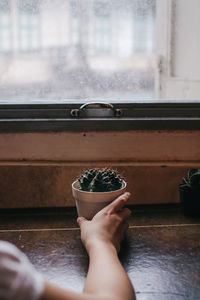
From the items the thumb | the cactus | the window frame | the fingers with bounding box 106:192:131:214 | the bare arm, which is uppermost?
the window frame

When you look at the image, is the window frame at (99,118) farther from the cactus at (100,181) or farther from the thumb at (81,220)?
the thumb at (81,220)

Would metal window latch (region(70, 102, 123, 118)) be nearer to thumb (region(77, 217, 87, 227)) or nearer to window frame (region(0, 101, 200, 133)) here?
window frame (region(0, 101, 200, 133))

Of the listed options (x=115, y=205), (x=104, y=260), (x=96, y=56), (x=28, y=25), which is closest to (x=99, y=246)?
(x=104, y=260)

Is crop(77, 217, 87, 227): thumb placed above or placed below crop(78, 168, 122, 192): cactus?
below

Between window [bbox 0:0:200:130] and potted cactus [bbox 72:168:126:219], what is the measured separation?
481mm

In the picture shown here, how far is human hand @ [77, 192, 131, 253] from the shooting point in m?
1.18

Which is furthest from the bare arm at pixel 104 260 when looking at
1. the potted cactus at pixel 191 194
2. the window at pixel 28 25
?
the window at pixel 28 25

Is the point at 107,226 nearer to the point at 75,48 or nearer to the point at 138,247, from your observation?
the point at 138,247

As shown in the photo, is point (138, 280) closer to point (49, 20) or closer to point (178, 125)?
point (178, 125)

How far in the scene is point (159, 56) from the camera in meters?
1.86

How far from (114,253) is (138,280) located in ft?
0.31

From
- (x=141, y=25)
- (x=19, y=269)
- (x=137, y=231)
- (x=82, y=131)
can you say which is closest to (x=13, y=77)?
(x=82, y=131)

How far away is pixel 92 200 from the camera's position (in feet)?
4.33

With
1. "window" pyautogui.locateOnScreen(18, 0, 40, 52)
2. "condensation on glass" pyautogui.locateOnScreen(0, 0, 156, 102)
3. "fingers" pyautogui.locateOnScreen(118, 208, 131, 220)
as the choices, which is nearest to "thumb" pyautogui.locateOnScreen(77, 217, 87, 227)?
"fingers" pyautogui.locateOnScreen(118, 208, 131, 220)
